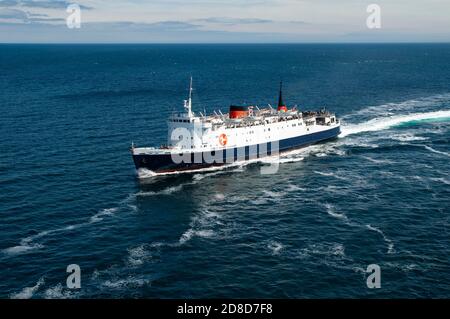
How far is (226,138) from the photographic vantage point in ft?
344

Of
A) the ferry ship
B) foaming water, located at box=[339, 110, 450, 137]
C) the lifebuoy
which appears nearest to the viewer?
the ferry ship

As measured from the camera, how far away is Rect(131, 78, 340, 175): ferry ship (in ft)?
314

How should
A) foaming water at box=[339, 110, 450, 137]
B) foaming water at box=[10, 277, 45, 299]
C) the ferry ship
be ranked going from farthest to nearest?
foaming water at box=[339, 110, 450, 137] → the ferry ship → foaming water at box=[10, 277, 45, 299]

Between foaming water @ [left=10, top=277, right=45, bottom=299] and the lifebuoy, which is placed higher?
the lifebuoy

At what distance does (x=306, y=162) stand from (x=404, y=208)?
32016 millimetres

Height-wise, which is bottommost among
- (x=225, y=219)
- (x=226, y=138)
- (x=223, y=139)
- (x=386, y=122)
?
(x=225, y=219)

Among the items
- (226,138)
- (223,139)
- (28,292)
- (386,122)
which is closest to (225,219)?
(28,292)

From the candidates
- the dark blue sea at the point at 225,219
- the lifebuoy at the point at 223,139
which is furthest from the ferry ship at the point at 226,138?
the dark blue sea at the point at 225,219

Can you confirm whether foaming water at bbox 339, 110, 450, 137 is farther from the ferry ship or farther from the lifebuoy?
the lifebuoy

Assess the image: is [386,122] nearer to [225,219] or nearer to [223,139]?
[223,139]

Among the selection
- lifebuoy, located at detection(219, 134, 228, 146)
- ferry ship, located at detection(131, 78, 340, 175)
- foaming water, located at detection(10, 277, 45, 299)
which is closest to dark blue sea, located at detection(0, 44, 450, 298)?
foaming water, located at detection(10, 277, 45, 299)

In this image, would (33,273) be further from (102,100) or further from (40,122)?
(102,100)

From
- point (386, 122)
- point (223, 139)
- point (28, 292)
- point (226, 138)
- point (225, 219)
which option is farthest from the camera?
point (386, 122)

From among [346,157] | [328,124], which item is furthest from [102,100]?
[346,157]
